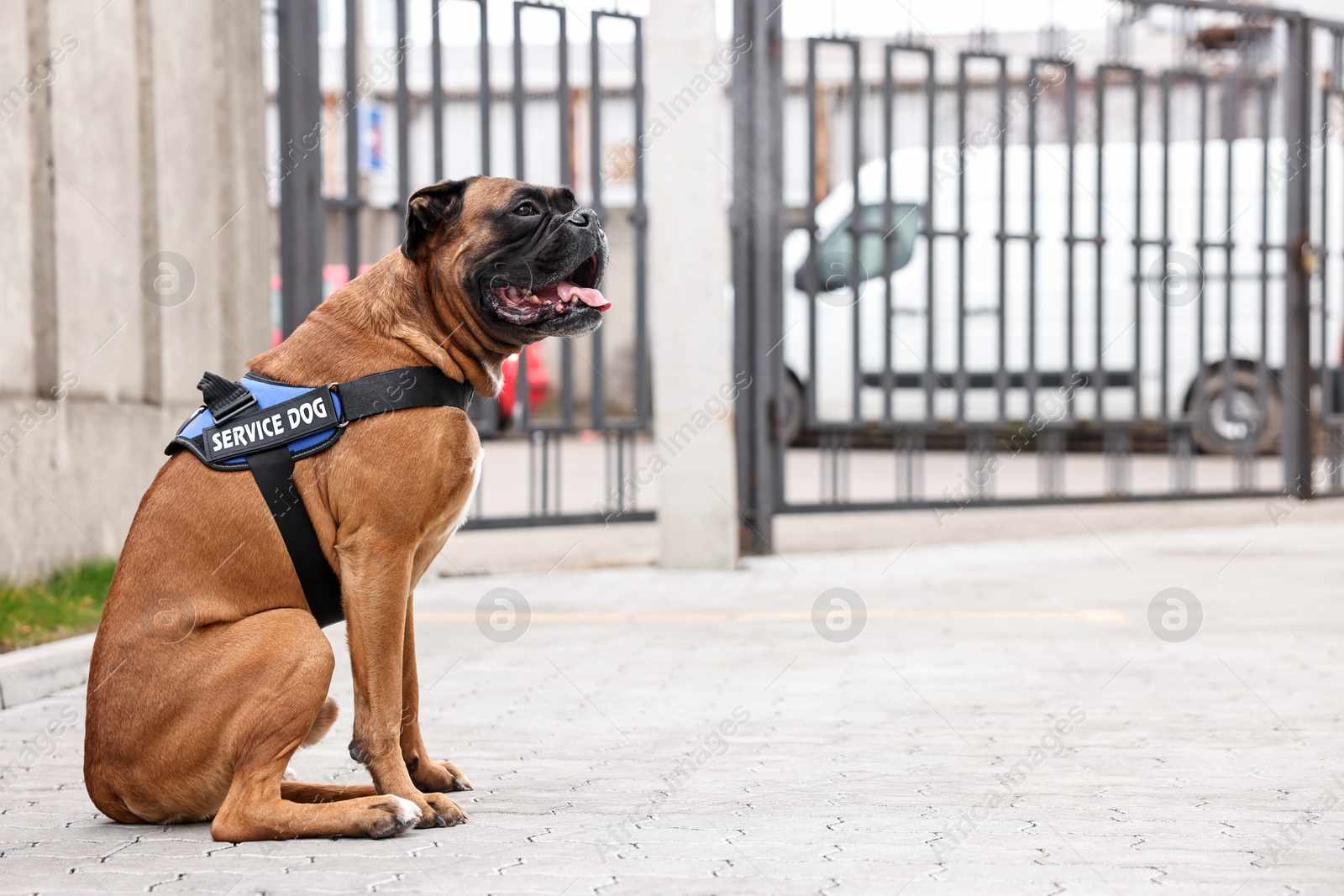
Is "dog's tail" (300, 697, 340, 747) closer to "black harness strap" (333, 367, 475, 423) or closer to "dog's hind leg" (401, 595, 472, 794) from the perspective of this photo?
"dog's hind leg" (401, 595, 472, 794)

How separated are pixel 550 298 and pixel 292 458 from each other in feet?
2.53

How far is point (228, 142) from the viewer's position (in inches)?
313

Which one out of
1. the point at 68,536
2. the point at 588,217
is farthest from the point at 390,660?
the point at 68,536

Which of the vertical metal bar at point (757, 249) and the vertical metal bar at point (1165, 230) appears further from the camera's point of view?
the vertical metal bar at point (1165, 230)

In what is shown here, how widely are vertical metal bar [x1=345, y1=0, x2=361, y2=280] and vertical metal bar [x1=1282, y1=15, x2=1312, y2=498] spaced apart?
7.59m

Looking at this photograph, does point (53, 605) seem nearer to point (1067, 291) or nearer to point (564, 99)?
point (564, 99)

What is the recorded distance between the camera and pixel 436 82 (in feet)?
26.4

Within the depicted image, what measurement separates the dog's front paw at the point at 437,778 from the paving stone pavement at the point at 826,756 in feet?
0.24

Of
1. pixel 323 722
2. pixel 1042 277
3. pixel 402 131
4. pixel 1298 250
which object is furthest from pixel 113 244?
pixel 1042 277

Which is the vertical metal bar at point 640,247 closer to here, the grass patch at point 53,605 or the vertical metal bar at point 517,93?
the vertical metal bar at point 517,93

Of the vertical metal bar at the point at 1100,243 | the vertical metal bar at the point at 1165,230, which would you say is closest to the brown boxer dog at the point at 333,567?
the vertical metal bar at the point at 1100,243

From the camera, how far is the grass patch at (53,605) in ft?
17.8

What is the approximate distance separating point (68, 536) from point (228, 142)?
265 centimetres

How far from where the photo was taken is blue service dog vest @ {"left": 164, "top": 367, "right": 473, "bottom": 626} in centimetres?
312
